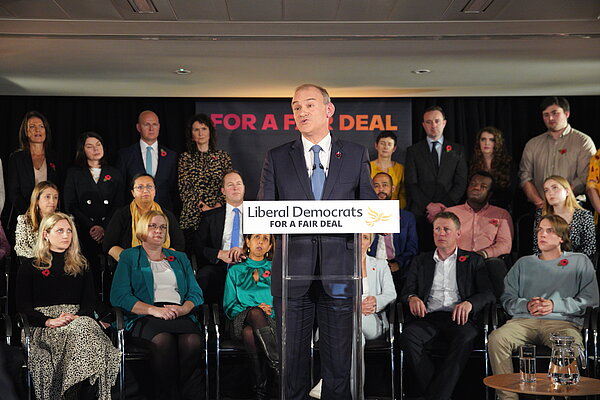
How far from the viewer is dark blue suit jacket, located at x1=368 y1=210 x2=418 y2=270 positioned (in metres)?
6.72

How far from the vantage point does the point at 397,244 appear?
6.77m

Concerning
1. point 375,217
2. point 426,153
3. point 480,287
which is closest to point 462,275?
point 480,287

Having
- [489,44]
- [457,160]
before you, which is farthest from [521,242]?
[489,44]

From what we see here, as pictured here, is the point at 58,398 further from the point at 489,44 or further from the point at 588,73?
the point at 588,73

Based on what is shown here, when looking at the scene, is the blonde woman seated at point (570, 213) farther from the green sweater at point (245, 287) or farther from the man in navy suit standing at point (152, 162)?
the man in navy suit standing at point (152, 162)

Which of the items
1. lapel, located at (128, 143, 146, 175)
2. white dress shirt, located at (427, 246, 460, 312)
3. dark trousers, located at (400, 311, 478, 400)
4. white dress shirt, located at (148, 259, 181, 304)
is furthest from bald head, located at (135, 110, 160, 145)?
dark trousers, located at (400, 311, 478, 400)

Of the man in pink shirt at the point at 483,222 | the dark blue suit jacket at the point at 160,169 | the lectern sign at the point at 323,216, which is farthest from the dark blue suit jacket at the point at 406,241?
the lectern sign at the point at 323,216

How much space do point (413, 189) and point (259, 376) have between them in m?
2.60

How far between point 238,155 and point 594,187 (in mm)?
3481

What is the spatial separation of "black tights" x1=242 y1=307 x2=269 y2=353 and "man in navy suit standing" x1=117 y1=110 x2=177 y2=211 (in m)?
2.21

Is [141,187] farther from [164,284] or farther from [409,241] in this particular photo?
[409,241]

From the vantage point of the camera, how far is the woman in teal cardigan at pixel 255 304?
5598 millimetres

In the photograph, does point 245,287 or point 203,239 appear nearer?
point 245,287

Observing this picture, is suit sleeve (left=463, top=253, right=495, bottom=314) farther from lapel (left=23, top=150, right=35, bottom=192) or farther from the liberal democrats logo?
lapel (left=23, top=150, right=35, bottom=192)
